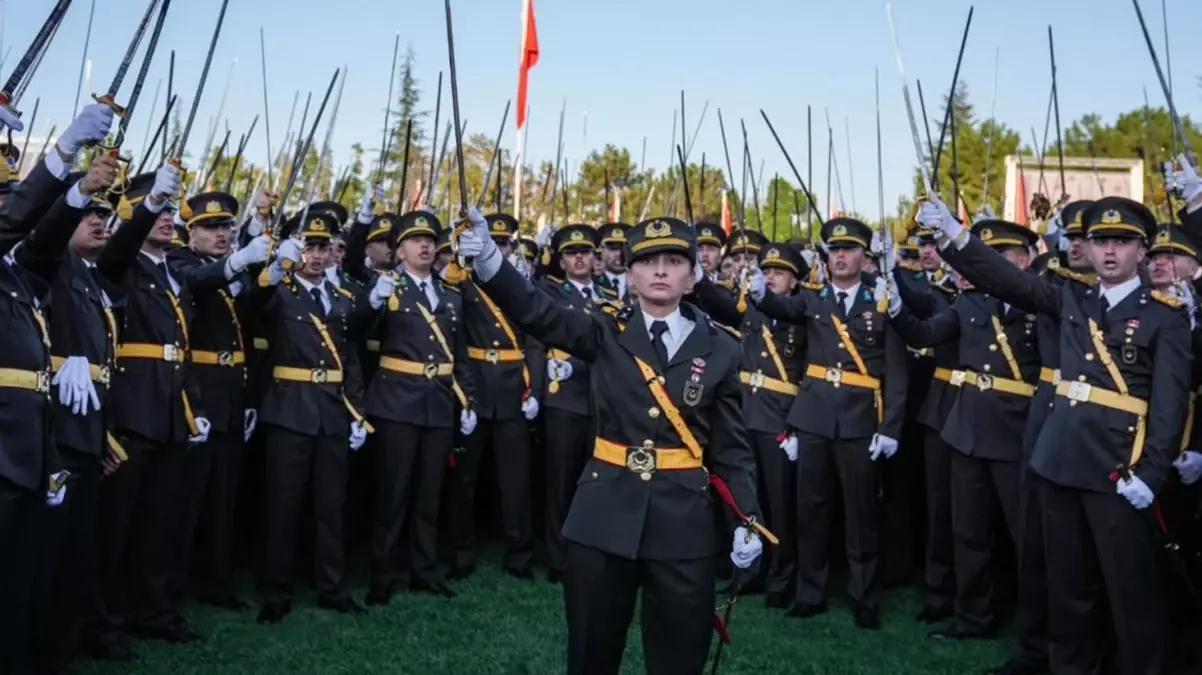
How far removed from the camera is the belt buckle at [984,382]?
22.3 feet

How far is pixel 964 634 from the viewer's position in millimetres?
6852

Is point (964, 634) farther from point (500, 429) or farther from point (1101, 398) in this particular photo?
point (500, 429)

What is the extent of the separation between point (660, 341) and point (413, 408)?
3517 millimetres

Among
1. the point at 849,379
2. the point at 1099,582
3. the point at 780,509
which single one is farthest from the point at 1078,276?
the point at 780,509

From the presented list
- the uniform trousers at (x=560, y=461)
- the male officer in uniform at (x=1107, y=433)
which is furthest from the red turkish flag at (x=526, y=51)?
the male officer in uniform at (x=1107, y=433)

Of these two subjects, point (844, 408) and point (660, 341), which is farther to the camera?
point (844, 408)

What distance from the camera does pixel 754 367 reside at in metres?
8.30

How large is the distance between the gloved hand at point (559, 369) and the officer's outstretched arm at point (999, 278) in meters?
3.14

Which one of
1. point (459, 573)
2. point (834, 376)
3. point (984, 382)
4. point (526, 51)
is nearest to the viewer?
point (984, 382)

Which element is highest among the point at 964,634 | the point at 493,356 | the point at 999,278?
the point at 999,278

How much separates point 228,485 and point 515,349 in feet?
7.81

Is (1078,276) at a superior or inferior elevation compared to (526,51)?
inferior

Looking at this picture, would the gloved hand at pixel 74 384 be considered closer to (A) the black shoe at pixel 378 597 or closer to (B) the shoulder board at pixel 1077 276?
(A) the black shoe at pixel 378 597

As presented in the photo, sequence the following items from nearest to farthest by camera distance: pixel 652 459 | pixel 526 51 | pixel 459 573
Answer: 1. pixel 652 459
2. pixel 459 573
3. pixel 526 51
